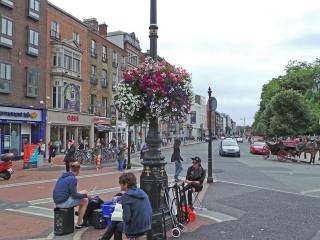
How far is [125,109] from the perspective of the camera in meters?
8.69

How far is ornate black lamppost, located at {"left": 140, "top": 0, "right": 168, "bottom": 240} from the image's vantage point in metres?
8.36

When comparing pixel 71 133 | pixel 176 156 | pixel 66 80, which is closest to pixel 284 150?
pixel 176 156

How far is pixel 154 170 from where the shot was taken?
8516mm

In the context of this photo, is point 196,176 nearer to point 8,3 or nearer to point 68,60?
point 8,3

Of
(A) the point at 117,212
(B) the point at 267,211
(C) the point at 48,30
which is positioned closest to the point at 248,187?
(B) the point at 267,211

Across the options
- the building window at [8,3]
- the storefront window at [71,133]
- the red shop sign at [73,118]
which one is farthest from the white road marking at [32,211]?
the storefront window at [71,133]

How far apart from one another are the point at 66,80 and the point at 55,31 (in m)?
4.20

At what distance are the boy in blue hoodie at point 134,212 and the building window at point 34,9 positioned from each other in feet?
93.4

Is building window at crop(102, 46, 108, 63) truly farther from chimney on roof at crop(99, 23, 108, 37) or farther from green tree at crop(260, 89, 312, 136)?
green tree at crop(260, 89, 312, 136)

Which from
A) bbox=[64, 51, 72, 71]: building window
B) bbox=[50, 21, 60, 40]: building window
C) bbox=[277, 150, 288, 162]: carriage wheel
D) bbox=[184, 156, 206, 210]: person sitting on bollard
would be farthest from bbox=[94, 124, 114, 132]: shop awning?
bbox=[184, 156, 206, 210]: person sitting on bollard

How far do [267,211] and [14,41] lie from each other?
24.5 metres

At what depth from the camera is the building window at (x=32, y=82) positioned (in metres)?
32.1

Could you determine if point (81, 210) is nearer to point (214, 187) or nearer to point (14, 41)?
point (214, 187)

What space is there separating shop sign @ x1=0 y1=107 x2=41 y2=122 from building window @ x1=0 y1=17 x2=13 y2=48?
4.35m
